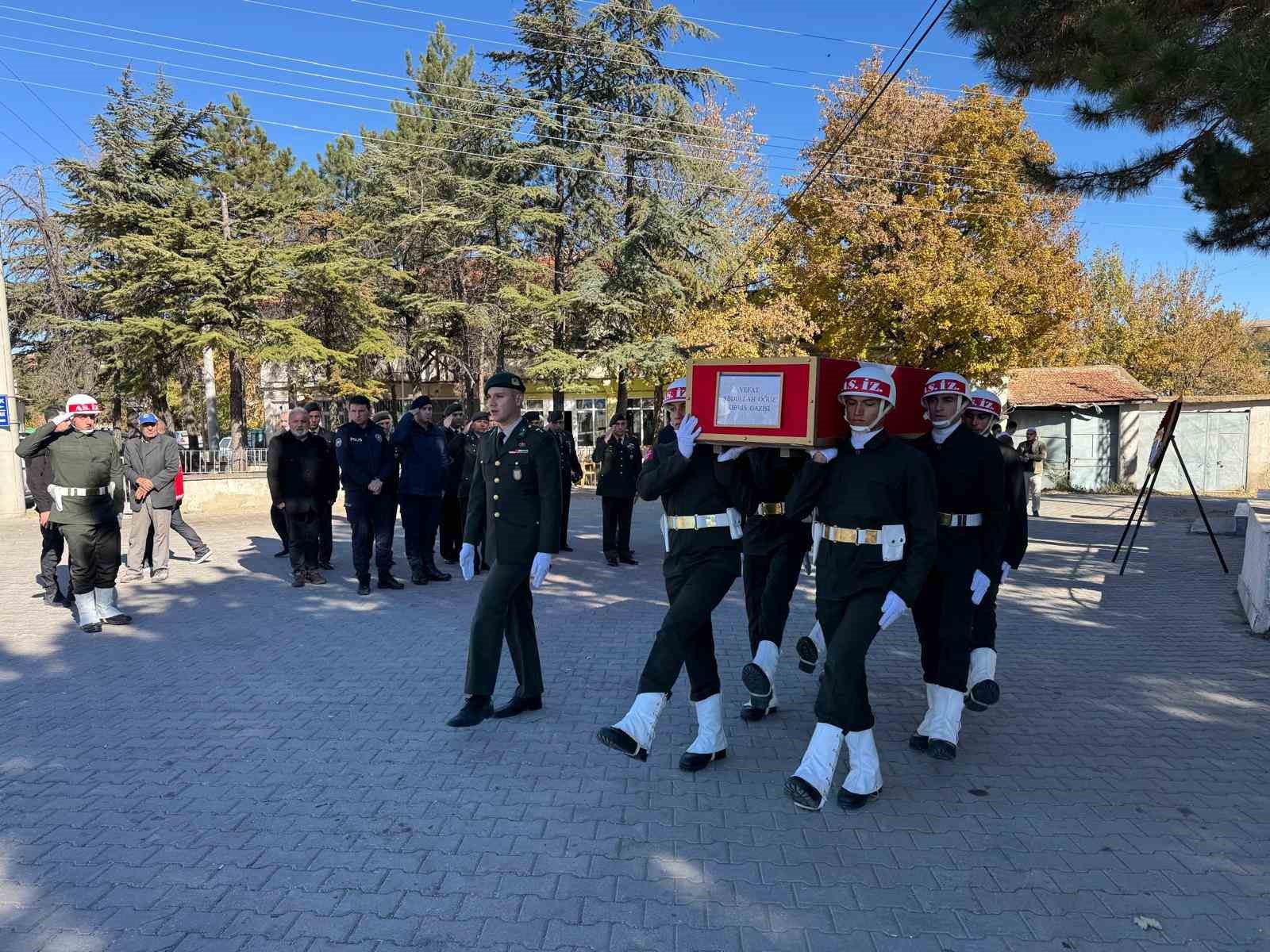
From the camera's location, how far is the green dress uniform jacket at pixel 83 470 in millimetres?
7008

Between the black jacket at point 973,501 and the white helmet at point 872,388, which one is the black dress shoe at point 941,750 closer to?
the black jacket at point 973,501

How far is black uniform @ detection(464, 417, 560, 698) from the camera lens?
4926mm

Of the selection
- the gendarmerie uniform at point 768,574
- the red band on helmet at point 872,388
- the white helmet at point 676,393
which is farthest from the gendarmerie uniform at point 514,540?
the red band on helmet at point 872,388

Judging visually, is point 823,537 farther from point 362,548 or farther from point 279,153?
point 279,153

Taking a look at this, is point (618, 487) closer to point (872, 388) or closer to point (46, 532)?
point (46, 532)

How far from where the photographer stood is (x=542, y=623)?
7.62 m

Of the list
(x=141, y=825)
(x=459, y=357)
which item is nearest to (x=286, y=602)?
(x=141, y=825)

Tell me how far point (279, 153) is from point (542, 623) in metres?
34.3

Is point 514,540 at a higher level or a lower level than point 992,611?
higher

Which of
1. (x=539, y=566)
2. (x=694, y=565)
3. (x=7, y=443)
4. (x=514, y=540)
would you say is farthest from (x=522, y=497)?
(x=7, y=443)

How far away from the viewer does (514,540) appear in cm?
498

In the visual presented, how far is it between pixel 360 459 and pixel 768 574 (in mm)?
5186

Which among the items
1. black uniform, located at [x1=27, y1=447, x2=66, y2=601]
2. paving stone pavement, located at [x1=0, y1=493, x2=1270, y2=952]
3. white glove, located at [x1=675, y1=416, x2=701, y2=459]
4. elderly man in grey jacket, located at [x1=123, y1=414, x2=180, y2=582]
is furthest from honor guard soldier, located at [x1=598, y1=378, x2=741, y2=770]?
elderly man in grey jacket, located at [x1=123, y1=414, x2=180, y2=582]

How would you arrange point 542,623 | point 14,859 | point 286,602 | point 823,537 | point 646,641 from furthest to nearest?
point 286,602 < point 542,623 < point 646,641 < point 823,537 < point 14,859
